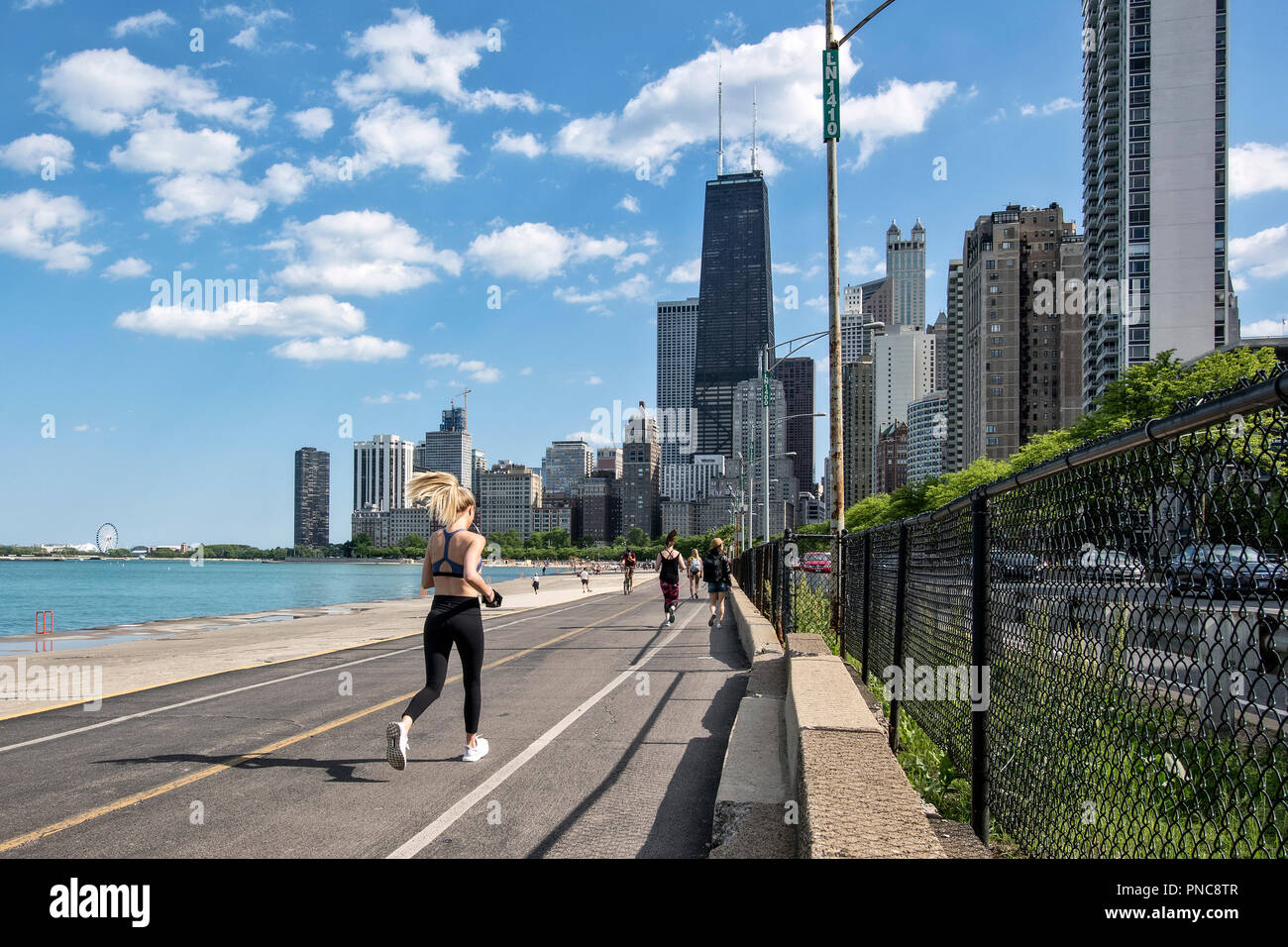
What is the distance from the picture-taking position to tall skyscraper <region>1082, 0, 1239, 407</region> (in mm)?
106938

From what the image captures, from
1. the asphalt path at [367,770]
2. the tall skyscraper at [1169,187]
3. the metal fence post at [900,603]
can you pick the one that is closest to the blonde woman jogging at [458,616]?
the asphalt path at [367,770]

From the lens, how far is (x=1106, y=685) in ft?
11.3

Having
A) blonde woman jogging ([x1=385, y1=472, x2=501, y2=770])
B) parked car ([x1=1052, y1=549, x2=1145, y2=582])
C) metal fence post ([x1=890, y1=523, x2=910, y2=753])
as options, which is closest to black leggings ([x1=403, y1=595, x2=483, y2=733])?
blonde woman jogging ([x1=385, y1=472, x2=501, y2=770])

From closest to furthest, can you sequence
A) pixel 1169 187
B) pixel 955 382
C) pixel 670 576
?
pixel 670 576
pixel 1169 187
pixel 955 382

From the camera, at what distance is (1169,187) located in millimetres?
109062

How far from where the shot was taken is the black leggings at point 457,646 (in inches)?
291

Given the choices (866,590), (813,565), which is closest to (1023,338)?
(813,565)

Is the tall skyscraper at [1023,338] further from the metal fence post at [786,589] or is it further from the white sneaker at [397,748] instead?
the white sneaker at [397,748]

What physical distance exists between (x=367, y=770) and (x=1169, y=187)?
12557 centimetres

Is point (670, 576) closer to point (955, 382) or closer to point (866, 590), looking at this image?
point (866, 590)

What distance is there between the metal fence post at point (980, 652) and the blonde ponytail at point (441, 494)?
14.2 ft

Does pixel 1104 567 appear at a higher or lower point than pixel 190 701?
higher

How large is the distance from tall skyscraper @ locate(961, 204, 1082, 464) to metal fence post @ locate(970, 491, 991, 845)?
167 meters
